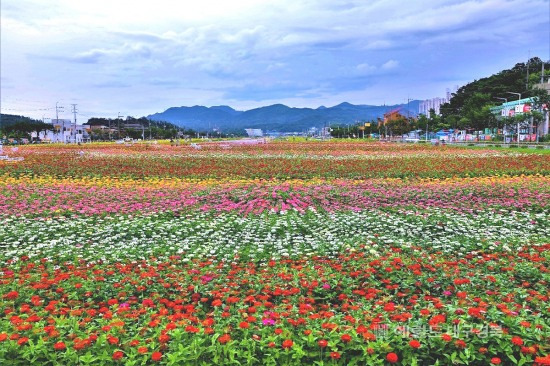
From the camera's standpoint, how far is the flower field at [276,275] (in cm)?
357

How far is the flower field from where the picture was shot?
11.7 ft

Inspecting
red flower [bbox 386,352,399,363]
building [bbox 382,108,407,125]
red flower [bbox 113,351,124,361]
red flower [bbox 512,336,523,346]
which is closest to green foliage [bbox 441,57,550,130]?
building [bbox 382,108,407,125]

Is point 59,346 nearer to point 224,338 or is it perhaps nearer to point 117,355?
point 117,355

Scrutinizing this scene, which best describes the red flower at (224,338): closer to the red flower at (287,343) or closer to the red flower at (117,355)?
the red flower at (287,343)

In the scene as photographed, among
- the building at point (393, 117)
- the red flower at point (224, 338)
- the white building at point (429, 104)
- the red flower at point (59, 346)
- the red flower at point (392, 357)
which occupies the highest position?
the white building at point (429, 104)

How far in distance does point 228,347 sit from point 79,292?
2.41m

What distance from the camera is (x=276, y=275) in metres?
5.58

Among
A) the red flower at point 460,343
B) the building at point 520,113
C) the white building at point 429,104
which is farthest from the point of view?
the white building at point 429,104

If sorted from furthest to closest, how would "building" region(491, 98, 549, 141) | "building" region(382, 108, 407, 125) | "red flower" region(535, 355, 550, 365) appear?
"building" region(382, 108, 407, 125) → "building" region(491, 98, 549, 141) → "red flower" region(535, 355, 550, 365)

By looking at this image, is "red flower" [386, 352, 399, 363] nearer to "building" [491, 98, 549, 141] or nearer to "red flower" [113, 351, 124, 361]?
"red flower" [113, 351, 124, 361]

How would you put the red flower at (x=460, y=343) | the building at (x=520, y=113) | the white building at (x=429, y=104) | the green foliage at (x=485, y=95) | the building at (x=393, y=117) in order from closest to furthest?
the red flower at (x=460, y=343) < the building at (x=520, y=113) < the green foliage at (x=485, y=95) < the building at (x=393, y=117) < the white building at (x=429, y=104)

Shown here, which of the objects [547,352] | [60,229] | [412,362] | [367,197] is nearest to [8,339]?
[412,362]

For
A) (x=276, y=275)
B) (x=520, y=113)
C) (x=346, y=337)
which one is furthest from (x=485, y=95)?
(x=346, y=337)

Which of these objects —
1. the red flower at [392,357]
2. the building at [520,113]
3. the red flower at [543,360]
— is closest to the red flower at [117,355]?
the red flower at [392,357]
